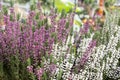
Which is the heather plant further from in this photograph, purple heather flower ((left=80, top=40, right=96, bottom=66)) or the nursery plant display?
purple heather flower ((left=80, top=40, right=96, bottom=66))

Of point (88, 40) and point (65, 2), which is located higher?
point (88, 40)

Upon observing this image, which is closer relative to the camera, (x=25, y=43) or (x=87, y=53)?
(x=87, y=53)

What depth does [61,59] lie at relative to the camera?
212 centimetres

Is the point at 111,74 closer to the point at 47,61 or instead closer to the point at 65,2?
the point at 47,61

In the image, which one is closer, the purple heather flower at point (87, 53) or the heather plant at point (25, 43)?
the purple heather flower at point (87, 53)

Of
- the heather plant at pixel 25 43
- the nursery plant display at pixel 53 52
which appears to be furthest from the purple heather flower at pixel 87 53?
the heather plant at pixel 25 43

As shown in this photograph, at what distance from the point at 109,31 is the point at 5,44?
81 centimetres

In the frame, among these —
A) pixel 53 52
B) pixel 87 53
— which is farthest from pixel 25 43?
pixel 87 53

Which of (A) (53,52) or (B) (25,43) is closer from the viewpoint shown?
(A) (53,52)

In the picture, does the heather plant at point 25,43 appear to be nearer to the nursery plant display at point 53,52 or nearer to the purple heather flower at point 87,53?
the nursery plant display at point 53,52

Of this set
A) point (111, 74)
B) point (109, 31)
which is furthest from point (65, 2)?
point (111, 74)

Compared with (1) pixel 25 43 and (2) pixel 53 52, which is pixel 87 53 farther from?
(1) pixel 25 43

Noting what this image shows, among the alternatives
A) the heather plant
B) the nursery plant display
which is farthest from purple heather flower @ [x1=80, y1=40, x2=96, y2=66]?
the heather plant

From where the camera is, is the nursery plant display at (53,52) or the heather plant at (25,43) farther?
the heather plant at (25,43)
